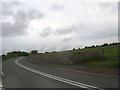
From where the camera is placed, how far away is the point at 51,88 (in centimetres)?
1449

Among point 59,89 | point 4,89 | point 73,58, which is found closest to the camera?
point 59,89

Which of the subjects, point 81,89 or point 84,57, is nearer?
point 81,89

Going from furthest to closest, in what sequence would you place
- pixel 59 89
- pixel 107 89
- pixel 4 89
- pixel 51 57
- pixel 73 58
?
pixel 51 57
pixel 73 58
pixel 4 89
pixel 59 89
pixel 107 89

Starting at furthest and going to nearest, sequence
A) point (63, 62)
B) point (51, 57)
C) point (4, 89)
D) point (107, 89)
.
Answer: point (51, 57), point (63, 62), point (4, 89), point (107, 89)

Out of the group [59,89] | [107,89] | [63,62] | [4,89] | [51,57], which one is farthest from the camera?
[51,57]

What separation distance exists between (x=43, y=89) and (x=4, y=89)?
257 centimetres

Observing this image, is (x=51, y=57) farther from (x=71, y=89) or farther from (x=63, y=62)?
(x=71, y=89)

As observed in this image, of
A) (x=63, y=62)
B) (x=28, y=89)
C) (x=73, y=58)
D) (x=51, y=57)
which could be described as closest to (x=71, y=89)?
(x=28, y=89)

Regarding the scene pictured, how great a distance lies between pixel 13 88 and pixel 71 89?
3728 millimetres

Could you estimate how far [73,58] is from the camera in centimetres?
3478

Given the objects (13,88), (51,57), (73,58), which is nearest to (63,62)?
(73,58)

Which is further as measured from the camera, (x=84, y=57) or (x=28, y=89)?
(x=84, y=57)

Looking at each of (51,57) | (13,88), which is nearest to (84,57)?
(51,57)

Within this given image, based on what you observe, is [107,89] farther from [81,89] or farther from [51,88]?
[51,88]
